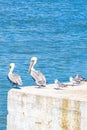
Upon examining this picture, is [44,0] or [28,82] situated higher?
[44,0]

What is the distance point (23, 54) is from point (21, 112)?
83.3 feet

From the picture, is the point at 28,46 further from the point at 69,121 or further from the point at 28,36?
the point at 69,121

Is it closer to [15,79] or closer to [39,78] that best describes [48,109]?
[39,78]

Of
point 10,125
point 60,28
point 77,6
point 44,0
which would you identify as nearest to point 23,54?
point 60,28

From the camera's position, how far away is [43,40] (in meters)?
57.1

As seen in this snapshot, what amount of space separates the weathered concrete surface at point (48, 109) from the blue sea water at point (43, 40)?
8.29m

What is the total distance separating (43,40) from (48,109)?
113 feet

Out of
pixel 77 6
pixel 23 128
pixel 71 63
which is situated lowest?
pixel 23 128

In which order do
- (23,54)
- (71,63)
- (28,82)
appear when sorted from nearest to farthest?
(28,82) < (71,63) < (23,54)

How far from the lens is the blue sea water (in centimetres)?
4141

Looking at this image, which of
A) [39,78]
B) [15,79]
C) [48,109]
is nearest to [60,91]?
[48,109]

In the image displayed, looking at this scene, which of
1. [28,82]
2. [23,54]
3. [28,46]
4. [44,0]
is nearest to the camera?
[28,82]

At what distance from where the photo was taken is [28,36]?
2323 inches

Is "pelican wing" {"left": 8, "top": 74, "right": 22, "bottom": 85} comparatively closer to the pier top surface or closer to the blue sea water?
the pier top surface
